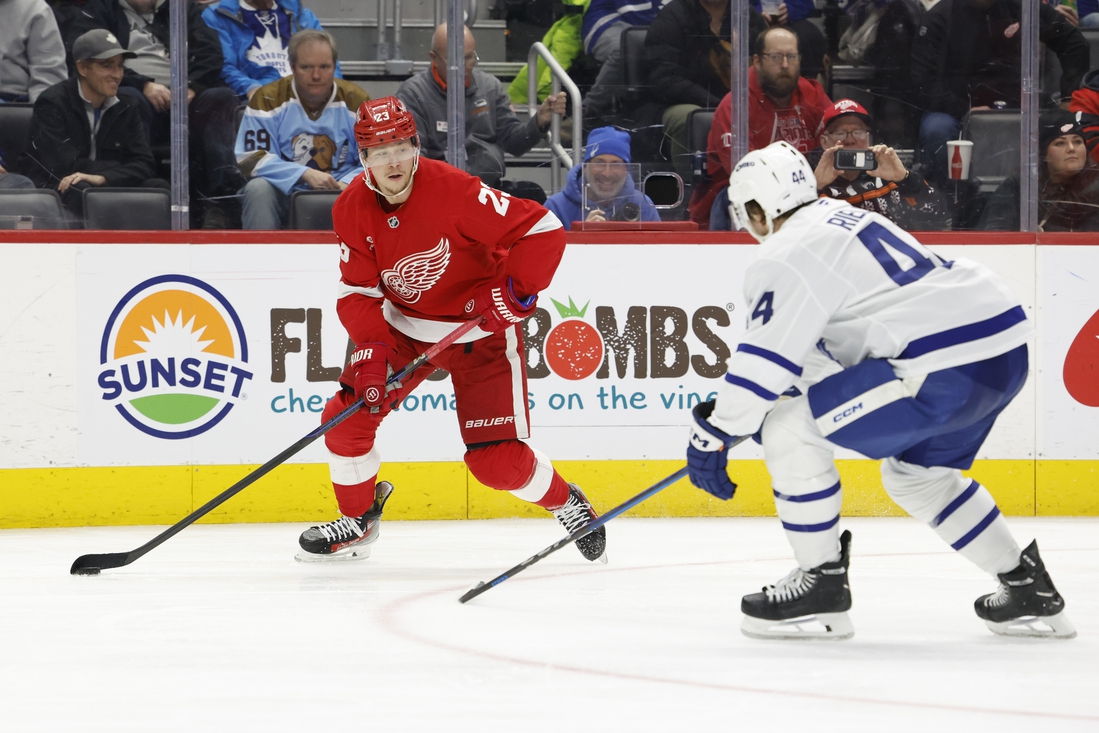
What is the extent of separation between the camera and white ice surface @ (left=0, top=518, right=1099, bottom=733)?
203 cm

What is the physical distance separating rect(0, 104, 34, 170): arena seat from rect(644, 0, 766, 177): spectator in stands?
2.28m

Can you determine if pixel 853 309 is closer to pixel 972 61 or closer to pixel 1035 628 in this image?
pixel 1035 628

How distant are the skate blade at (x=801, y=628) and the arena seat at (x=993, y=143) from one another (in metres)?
2.83

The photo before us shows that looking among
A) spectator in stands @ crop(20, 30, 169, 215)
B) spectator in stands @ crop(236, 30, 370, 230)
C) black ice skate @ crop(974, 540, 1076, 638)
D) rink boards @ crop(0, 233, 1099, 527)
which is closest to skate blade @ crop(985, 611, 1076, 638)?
black ice skate @ crop(974, 540, 1076, 638)

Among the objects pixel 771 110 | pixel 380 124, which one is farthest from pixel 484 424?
pixel 771 110

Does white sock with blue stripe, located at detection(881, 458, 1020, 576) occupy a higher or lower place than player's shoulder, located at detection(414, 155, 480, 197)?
lower

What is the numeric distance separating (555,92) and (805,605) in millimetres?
2813

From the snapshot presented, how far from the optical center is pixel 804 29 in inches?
194

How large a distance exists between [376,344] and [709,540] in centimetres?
133

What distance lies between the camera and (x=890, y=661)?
2.39 metres

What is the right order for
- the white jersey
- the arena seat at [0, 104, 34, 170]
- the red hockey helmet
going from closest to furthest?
the white jersey, the red hockey helmet, the arena seat at [0, 104, 34, 170]

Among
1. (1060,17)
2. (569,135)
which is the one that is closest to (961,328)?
(569,135)

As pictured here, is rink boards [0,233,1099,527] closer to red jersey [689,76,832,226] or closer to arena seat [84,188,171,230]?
arena seat [84,188,171,230]

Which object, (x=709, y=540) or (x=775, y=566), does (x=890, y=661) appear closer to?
(x=775, y=566)
